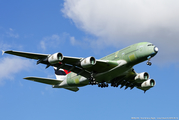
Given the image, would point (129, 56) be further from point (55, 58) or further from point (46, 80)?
point (46, 80)

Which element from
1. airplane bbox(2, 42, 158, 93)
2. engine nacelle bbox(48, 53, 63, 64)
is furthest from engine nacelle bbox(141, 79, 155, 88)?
engine nacelle bbox(48, 53, 63, 64)

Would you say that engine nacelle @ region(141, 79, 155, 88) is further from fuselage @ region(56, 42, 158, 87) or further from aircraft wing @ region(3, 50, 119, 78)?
aircraft wing @ region(3, 50, 119, 78)

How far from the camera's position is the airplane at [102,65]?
35438mm

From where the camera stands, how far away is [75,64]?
121 ft

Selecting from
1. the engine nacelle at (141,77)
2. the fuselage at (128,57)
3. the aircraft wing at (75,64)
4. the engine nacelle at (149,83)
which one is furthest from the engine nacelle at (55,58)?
the engine nacelle at (149,83)

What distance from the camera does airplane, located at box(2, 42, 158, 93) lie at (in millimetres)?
35438

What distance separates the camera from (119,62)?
122ft

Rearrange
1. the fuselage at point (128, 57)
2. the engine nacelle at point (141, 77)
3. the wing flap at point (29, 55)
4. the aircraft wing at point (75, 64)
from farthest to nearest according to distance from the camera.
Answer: the engine nacelle at point (141, 77), the fuselage at point (128, 57), the aircraft wing at point (75, 64), the wing flap at point (29, 55)

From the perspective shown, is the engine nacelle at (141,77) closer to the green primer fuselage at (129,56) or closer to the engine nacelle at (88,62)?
the green primer fuselage at (129,56)

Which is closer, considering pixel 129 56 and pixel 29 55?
pixel 29 55

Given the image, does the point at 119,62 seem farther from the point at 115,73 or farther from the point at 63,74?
the point at 63,74

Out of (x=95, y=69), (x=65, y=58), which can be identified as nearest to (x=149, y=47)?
(x=95, y=69)

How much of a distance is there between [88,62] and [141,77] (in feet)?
34.8

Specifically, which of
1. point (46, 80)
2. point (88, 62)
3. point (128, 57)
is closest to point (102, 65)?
point (88, 62)
